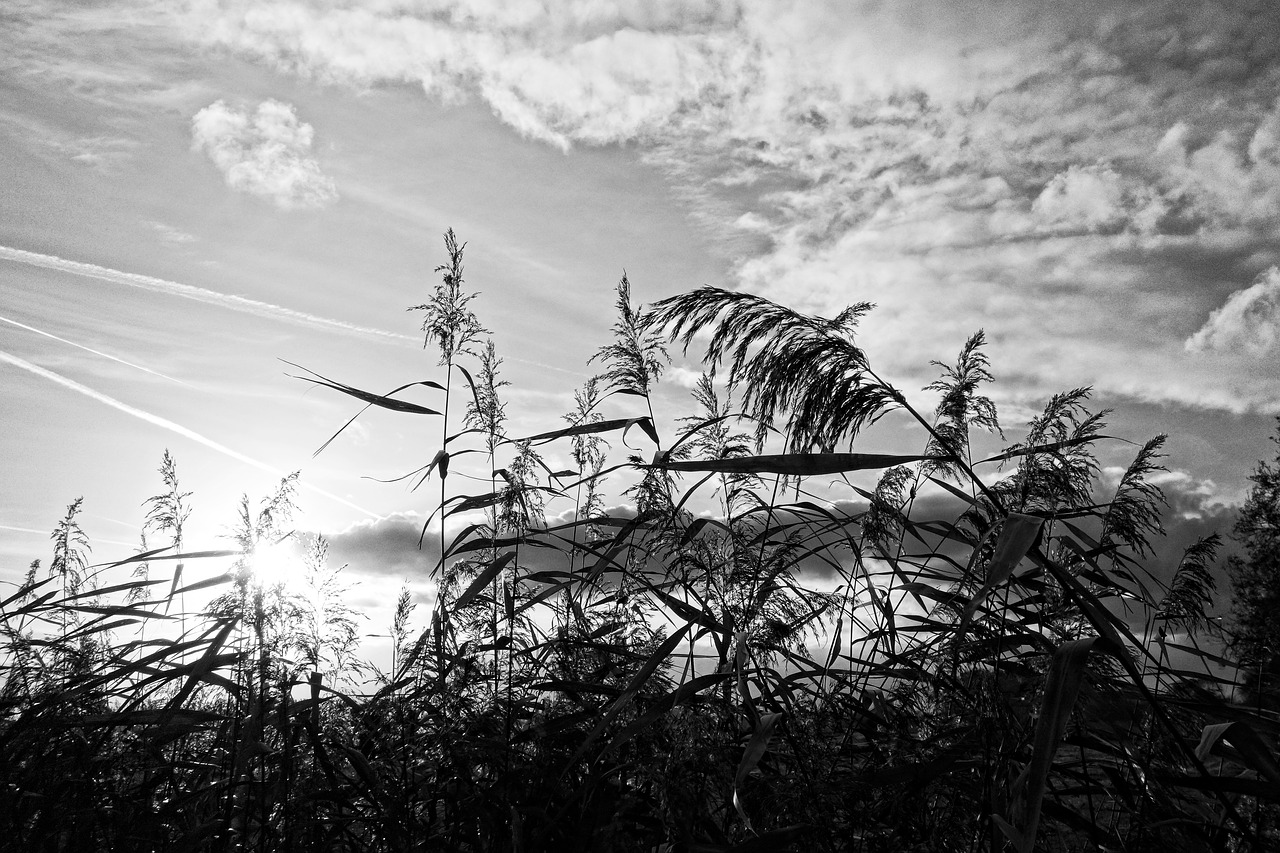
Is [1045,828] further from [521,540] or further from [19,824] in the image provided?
[19,824]

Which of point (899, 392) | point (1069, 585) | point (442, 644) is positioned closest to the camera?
point (1069, 585)

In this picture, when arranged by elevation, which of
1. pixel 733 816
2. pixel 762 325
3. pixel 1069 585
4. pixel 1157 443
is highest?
pixel 1157 443

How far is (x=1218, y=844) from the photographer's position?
7.16 feet

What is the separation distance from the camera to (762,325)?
2.65 meters

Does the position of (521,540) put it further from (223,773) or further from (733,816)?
(223,773)

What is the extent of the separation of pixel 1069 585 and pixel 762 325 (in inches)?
51.0

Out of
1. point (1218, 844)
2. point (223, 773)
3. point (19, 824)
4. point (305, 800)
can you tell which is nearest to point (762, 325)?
point (1218, 844)

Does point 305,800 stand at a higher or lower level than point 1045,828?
lower

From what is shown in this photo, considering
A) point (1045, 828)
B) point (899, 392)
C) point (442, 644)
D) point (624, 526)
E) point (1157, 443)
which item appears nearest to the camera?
point (1045, 828)

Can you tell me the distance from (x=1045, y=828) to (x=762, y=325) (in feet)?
5.50

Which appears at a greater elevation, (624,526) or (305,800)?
(624,526)

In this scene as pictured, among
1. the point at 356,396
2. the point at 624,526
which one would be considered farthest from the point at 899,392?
the point at 356,396

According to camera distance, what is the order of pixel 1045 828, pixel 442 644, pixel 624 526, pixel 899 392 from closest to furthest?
1. pixel 1045 828
2. pixel 899 392
3. pixel 624 526
4. pixel 442 644

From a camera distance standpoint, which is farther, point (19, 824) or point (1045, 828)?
point (19, 824)
